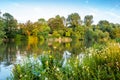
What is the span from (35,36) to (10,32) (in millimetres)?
10747

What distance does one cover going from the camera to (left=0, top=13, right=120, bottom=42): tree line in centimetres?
6191

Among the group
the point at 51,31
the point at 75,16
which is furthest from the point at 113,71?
the point at 75,16

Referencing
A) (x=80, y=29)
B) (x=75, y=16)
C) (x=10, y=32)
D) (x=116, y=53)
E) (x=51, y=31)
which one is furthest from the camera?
(x=75, y=16)

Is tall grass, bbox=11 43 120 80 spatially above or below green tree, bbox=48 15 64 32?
below

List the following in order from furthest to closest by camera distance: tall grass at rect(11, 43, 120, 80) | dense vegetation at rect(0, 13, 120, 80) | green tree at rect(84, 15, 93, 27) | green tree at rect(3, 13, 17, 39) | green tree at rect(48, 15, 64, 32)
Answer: green tree at rect(84, 15, 93, 27)
green tree at rect(48, 15, 64, 32)
green tree at rect(3, 13, 17, 39)
dense vegetation at rect(0, 13, 120, 80)
tall grass at rect(11, 43, 120, 80)

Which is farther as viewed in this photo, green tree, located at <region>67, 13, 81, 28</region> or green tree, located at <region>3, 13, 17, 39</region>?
green tree, located at <region>67, 13, 81, 28</region>

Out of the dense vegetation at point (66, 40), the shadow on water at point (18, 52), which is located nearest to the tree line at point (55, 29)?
the dense vegetation at point (66, 40)

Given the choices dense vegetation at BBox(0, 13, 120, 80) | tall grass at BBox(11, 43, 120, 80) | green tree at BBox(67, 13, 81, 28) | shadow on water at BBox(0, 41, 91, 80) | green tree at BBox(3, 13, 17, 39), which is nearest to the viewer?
tall grass at BBox(11, 43, 120, 80)

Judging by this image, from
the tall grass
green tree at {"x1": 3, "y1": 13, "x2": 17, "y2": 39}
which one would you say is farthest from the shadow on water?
green tree at {"x1": 3, "y1": 13, "x2": 17, "y2": 39}

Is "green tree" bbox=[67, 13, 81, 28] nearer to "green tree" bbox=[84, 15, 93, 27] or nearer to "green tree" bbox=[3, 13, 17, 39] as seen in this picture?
"green tree" bbox=[84, 15, 93, 27]

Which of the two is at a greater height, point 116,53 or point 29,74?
point 116,53

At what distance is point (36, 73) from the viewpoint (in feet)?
23.6

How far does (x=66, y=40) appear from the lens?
7531cm

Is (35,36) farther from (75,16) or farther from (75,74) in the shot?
(75,74)
